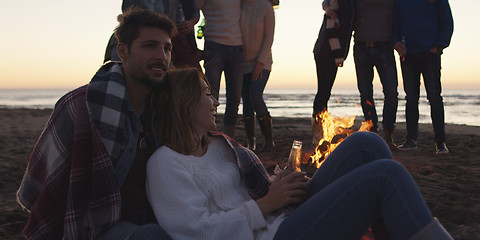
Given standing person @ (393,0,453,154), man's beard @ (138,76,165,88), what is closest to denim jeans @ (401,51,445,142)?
standing person @ (393,0,453,154)

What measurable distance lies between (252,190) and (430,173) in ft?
10.8

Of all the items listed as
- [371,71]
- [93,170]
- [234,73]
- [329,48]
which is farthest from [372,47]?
[93,170]

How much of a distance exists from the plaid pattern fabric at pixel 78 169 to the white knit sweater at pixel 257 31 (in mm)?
3747

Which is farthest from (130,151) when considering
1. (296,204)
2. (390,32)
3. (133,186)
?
(390,32)

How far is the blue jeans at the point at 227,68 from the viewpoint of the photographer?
527cm

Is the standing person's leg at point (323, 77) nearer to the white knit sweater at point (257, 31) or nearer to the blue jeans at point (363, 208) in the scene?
the white knit sweater at point (257, 31)

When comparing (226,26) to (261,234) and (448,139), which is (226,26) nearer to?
(261,234)

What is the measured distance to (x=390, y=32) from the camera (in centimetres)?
577

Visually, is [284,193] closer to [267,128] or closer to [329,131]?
[329,131]

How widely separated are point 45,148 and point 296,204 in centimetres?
126

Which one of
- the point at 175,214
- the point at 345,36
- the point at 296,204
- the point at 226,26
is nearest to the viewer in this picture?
the point at 175,214

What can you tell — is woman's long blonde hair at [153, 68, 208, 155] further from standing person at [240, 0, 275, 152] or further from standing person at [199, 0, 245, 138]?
standing person at [240, 0, 275, 152]

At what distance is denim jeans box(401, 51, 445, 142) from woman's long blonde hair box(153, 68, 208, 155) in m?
4.57

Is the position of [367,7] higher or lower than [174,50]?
higher
